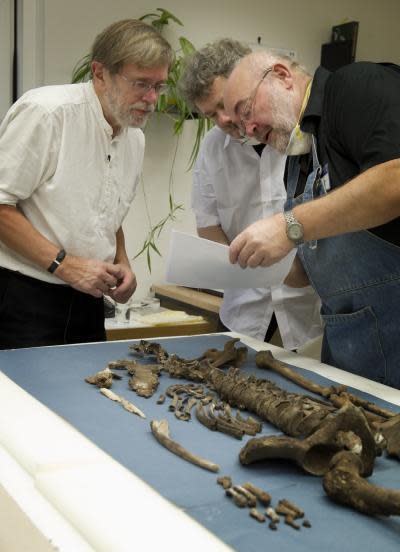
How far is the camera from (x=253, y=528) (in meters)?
0.98

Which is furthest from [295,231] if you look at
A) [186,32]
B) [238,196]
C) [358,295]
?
[186,32]

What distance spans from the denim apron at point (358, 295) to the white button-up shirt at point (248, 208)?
555 millimetres

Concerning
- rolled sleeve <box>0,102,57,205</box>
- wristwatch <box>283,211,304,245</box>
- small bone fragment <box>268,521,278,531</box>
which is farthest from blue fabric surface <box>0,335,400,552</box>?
rolled sleeve <box>0,102,57,205</box>

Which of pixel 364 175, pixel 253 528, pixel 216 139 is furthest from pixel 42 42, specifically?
pixel 253 528

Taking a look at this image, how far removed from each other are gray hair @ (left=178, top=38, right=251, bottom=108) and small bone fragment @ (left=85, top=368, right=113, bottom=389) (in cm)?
132

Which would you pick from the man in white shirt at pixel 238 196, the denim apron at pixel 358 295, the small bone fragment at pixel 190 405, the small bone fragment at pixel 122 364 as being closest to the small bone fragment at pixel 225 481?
the small bone fragment at pixel 190 405

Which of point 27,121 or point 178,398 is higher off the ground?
point 27,121

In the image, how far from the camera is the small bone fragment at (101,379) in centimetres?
169

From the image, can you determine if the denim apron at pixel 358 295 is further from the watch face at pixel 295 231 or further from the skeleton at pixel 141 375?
the skeleton at pixel 141 375

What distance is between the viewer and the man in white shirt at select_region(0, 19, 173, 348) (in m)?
2.17

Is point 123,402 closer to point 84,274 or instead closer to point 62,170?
point 84,274

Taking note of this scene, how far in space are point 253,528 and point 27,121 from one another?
63.9 inches

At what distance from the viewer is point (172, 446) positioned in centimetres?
129

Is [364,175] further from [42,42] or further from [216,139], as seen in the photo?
[42,42]
